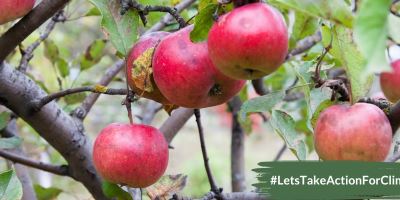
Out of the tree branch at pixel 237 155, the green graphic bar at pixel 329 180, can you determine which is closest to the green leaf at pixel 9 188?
the green graphic bar at pixel 329 180

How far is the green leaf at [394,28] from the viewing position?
Answer: 0.72 meters

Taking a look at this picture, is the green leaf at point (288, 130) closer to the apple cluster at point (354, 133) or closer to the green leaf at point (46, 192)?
the apple cluster at point (354, 133)

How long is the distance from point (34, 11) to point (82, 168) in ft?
1.18

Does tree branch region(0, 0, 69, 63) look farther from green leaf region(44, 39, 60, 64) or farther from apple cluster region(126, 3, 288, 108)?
green leaf region(44, 39, 60, 64)

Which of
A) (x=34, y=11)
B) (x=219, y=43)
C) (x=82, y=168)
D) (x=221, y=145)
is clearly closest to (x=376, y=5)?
(x=219, y=43)

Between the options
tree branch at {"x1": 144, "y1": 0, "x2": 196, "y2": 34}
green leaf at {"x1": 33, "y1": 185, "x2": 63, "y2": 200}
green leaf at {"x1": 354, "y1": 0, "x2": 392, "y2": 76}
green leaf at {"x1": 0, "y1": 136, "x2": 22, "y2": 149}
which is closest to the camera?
green leaf at {"x1": 354, "y1": 0, "x2": 392, "y2": 76}

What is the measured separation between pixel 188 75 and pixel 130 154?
171 mm

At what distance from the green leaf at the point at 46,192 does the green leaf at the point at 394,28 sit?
3.00 ft

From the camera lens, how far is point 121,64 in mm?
1348

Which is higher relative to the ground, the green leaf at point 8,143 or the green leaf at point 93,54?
the green leaf at point 93,54

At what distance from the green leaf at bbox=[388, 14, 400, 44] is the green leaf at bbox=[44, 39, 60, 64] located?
94cm

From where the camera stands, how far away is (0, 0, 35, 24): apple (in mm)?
858

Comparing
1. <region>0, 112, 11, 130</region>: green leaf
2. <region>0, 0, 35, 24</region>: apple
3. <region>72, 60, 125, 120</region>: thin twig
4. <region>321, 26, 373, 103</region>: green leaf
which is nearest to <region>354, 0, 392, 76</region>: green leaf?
<region>321, 26, 373, 103</region>: green leaf

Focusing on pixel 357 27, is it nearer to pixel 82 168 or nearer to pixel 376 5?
pixel 376 5
